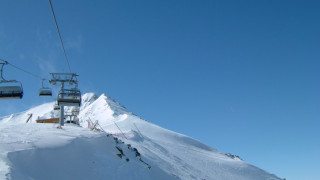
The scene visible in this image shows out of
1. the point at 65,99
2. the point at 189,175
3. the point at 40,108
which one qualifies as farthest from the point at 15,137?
the point at 40,108

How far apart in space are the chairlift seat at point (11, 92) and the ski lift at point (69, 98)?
7.96 metres

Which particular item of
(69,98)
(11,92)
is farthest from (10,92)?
(69,98)

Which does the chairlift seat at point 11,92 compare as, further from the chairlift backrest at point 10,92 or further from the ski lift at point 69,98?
the ski lift at point 69,98

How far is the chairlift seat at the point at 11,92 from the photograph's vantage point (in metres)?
13.8

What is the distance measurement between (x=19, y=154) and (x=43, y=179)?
71.1 inches

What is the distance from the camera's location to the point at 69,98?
73.0 ft

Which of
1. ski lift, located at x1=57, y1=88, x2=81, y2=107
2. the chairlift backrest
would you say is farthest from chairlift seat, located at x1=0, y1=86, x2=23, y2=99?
ski lift, located at x1=57, y1=88, x2=81, y2=107

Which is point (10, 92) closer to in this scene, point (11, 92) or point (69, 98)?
point (11, 92)

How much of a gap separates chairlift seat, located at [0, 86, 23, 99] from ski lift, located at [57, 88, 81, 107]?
7960 mm

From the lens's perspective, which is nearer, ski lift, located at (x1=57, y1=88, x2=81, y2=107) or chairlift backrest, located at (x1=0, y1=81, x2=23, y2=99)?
chairlift backrest, located at (x1=0, y1=81, x2=23, y2=99)

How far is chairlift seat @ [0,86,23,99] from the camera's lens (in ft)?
45.3

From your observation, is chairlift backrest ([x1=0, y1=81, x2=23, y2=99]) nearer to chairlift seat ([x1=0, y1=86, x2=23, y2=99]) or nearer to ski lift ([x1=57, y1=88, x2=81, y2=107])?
chairlift seat ([x1=0, y1=86, x2=23, y2=99])

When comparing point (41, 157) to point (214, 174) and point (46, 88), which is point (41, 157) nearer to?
point (46, 88)

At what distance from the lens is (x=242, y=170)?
122 feet
